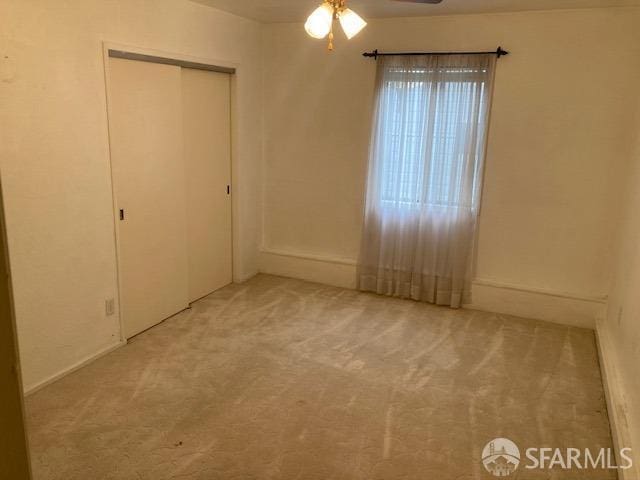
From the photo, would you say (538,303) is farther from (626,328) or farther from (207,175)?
(207,175)

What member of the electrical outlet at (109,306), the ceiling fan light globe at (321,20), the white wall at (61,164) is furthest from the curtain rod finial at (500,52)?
the electrical outlet at (109,306)

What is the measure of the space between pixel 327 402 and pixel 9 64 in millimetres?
2576

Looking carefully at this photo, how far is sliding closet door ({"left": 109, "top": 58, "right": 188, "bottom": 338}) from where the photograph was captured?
3.42 meters

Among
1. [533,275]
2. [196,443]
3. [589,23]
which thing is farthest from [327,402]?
[589,23]

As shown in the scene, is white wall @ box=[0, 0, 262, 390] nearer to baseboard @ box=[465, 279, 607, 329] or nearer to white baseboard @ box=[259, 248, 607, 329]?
white baseboard @ box=[259, 248, 607, 329]

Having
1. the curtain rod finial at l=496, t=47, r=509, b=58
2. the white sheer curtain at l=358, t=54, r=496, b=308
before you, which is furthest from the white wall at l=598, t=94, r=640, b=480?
the white sheer curtain at l=358, t=54, r=496, b=308

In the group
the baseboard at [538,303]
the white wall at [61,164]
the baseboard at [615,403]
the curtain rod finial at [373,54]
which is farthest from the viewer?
the curtain rod finial at [373,54]

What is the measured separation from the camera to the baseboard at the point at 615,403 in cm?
228

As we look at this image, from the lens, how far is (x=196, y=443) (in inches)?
100

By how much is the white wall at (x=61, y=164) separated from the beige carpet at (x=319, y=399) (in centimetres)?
36

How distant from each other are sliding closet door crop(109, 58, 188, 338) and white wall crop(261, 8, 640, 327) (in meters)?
1.35

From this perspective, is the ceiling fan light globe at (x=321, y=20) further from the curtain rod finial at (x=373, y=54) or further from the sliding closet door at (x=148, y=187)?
the curtain rod finial at (x=373, y=54)

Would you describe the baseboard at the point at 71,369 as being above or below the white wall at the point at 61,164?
below

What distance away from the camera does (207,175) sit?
4449 millimetres
